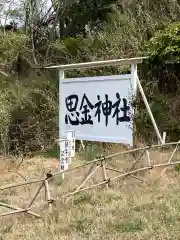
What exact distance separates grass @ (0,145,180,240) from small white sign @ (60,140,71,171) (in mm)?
530

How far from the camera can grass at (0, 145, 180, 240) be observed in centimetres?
432

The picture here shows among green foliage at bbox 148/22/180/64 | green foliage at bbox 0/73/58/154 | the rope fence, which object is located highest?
green foliage at bbox 148/22/180/64

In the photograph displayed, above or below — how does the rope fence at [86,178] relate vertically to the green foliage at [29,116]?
below

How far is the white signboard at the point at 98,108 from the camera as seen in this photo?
28.0 feet

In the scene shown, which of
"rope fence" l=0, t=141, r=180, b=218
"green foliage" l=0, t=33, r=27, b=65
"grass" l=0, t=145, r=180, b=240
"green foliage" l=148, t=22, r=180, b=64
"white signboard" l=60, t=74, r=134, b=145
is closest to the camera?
"grass" l=0, t=145, r=180, b=240

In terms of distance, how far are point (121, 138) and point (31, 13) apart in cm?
914

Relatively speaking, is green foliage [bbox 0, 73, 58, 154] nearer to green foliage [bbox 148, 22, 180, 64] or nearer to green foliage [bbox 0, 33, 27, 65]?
green foliage [bbox 0, 33, 27, 65]

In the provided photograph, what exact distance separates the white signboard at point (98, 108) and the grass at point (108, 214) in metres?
1.92

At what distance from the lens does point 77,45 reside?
44.4 feet

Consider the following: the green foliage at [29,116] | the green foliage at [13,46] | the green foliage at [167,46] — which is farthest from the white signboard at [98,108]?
the green foliage at [13,46]

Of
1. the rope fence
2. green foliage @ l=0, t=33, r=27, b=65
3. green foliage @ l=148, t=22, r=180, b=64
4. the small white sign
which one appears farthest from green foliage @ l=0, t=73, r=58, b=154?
the rope fence

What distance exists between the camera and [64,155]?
7359 millimetres

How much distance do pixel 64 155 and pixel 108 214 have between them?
2.51m

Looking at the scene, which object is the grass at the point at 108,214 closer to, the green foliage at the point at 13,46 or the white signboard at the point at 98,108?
the white signboard at the point at 98,108
